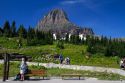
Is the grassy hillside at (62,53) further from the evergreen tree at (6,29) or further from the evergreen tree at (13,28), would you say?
the evergreen tree at (13,28)

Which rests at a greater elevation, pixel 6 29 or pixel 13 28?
pixel 13 28

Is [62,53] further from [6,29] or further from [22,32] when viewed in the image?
[6,29]

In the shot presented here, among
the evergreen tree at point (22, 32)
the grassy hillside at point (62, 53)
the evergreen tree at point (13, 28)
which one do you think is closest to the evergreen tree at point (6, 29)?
the evergreen tree at point (13, 28)

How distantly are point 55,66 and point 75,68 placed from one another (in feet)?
9.50

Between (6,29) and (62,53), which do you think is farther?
(6,29)

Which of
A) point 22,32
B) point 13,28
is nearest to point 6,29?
point 13,28

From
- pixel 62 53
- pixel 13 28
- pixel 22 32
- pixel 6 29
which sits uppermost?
pixel 13 28

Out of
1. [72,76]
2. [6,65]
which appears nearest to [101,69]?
[72,76]

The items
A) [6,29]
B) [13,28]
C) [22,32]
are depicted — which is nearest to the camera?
[6,29]

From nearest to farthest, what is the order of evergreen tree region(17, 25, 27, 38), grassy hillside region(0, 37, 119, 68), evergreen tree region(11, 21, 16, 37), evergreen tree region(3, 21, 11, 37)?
grassy hillside region(0, 37, 119, 68) → evergreen tree region(3, 21, 11, 37) → evergreen tree region(17, 25, 27, 38) → evergreen tree region(11, 21, 16, 37)

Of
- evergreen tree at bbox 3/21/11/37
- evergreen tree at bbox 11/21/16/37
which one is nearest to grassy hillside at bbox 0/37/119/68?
evergreen tree at bbox 3/21/11/37

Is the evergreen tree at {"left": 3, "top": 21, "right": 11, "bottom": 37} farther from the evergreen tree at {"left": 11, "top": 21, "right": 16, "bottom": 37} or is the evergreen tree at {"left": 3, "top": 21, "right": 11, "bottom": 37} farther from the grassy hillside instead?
the grassy hillside

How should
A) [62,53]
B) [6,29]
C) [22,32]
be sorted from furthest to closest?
[22,32], [6,29], [62,53]

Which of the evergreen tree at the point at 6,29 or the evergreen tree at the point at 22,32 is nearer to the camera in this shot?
the evergreen tree at the point at 6,29
